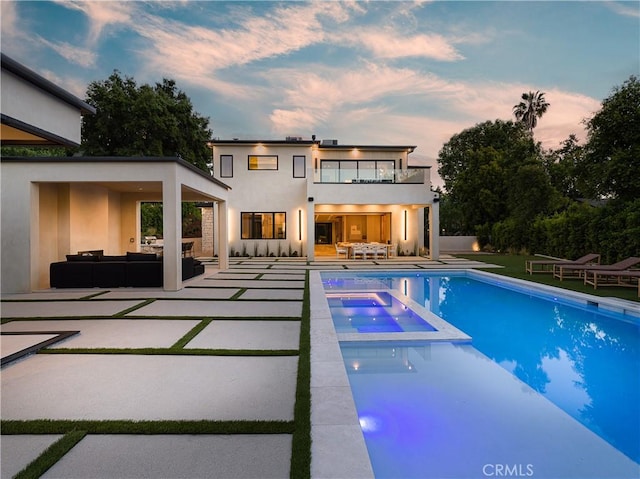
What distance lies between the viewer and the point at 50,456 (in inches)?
94.0

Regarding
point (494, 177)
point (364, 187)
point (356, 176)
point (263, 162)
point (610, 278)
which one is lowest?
point (610, 278)

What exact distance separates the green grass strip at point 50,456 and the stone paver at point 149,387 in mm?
293

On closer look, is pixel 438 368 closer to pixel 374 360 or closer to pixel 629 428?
pixel 374 360

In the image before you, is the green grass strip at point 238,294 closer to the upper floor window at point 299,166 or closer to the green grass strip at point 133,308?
the green grass strip at point 133,308

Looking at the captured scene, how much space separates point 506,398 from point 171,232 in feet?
28.5

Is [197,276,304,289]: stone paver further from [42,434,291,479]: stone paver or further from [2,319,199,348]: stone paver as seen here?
[42,434,291,479]: stone paver

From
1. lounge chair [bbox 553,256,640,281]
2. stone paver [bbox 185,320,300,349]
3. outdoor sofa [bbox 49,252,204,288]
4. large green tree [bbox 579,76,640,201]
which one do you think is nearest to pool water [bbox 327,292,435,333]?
stone paver [bbox 185,320,300,349]

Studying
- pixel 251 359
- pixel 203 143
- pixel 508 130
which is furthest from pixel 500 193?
pixel 251 359

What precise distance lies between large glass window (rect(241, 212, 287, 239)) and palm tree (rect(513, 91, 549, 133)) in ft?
103

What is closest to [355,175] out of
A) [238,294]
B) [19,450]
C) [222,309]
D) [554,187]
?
[238,294]

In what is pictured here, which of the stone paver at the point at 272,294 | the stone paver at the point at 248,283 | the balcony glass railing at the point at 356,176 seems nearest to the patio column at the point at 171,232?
the stone paver at the point at 248,283

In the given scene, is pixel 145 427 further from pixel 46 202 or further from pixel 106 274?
pixel 46 202

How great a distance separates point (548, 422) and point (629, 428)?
68cm

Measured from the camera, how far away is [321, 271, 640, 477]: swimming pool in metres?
2.75
